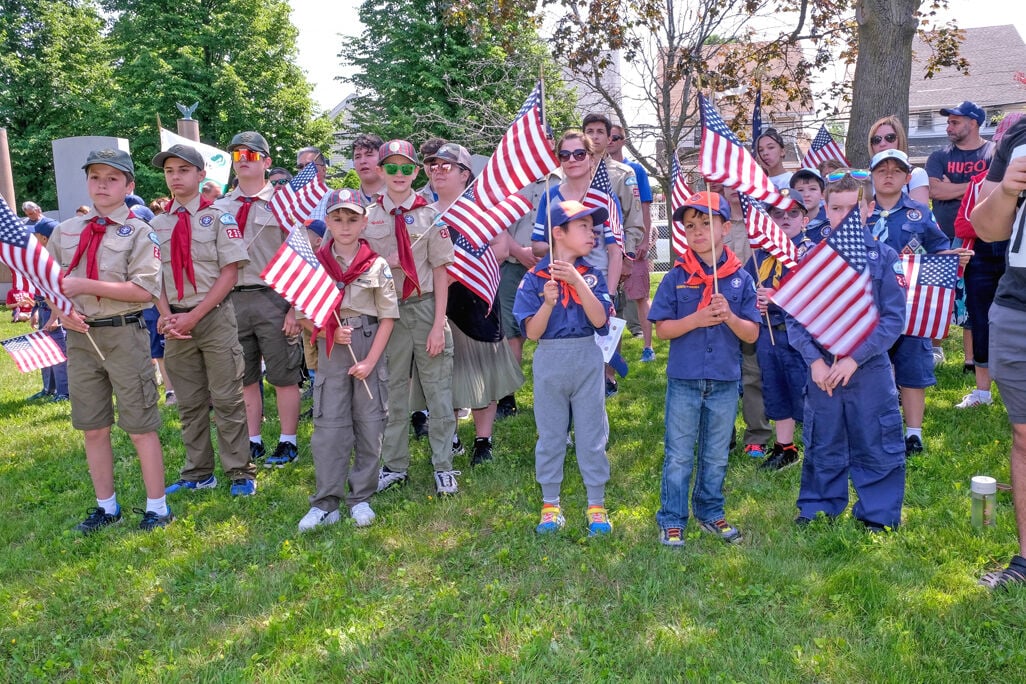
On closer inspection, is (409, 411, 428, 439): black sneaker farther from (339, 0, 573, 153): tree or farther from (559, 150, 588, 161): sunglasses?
(339, 0, 573, 153): tree

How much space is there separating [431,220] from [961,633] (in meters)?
3.98

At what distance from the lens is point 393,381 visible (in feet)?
18.1

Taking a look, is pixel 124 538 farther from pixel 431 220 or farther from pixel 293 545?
pixel 431 220

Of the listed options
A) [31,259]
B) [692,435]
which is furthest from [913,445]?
[31,259]

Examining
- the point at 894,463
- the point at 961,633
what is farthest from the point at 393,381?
the point at 961,633

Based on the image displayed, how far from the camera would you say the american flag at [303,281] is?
470 cm

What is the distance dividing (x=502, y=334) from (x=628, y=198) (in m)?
1.75

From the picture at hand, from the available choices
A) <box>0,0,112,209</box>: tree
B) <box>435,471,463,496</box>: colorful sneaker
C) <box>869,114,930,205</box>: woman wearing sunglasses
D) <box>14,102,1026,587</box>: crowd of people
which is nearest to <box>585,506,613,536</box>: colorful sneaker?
<box>14,102,1026,587</box>: crowd of people

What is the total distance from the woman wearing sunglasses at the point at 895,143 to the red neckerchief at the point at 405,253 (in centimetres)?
385

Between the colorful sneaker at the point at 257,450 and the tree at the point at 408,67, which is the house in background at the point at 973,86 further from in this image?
the colorful sneaker at the point at 257,450

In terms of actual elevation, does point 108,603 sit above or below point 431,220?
below

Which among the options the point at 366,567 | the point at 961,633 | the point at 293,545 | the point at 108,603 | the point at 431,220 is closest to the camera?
the point at 961,633

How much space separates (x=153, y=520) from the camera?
506 cm

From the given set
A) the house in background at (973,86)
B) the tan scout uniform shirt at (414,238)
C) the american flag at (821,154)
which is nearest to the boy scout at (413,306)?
the tan scout uniform shirt at (414,238)
